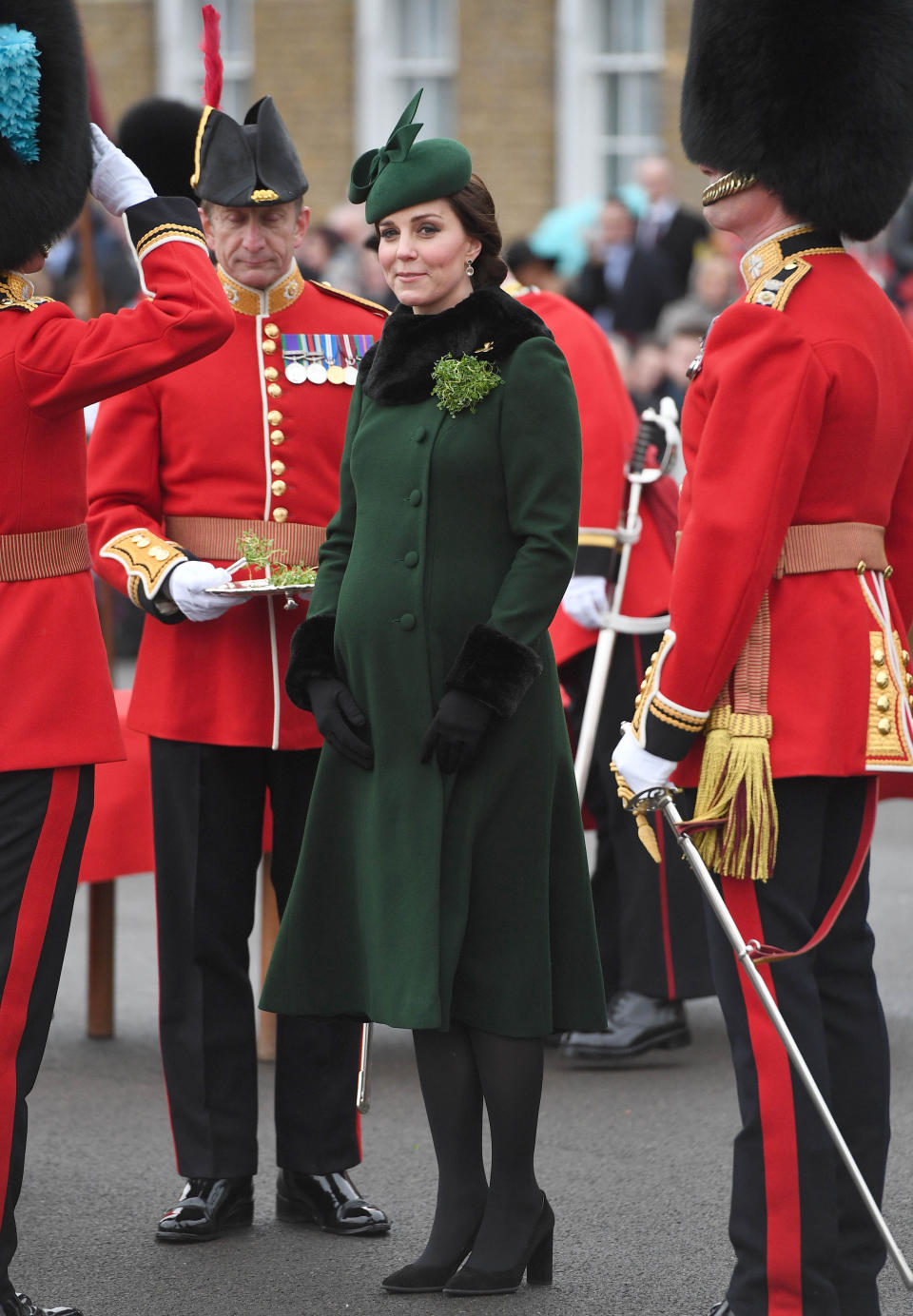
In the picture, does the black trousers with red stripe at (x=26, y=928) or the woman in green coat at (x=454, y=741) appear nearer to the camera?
the black trousers with red stripe at (x=26, y=928)

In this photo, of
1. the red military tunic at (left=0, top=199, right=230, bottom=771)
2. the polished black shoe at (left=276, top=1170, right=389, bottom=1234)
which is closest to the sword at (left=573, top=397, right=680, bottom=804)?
the polished black shoe at (left=276, top=1170, right=389, bottom=1234)

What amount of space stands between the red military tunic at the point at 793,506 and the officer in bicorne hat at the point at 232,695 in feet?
3.33

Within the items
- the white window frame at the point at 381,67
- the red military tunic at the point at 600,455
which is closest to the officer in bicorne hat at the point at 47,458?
the red military tunic at the point at 600,455

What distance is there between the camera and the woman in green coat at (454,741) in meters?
3.49

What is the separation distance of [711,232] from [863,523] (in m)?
11.5

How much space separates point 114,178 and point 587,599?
204 centimetres

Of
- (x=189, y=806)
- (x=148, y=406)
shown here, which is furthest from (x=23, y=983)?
(x=148, y=406)

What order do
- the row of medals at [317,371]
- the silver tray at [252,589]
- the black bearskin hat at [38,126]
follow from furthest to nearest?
the row of medals at [317,371] → the silver tray at [252,589] → the black bearskin hat at [38,126]

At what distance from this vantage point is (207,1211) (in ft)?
13.1

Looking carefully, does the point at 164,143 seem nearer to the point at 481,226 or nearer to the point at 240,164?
the point at 240,164

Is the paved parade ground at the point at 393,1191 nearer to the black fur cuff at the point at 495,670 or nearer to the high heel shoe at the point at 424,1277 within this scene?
the high heel shoe at the point at 424,1277

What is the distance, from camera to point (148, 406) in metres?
4.05

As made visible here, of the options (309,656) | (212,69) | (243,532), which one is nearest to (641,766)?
(309,656)

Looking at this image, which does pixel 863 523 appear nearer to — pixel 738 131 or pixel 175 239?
pixel 738 131
